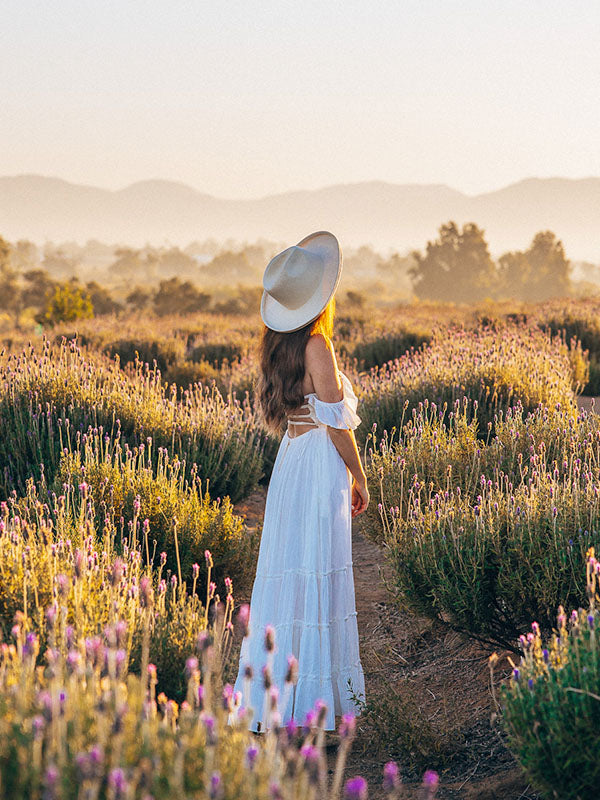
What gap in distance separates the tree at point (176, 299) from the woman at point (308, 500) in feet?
107

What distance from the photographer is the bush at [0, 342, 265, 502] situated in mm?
6285

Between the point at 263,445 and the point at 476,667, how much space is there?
4.15 meters

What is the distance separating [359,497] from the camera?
3.93 metres

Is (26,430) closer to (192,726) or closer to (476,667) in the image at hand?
(476,667)

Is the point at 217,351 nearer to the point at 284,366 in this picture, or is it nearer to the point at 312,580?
the point at 284,366

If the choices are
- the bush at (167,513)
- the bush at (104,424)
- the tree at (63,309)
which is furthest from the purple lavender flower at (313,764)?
the tree at (63,309)

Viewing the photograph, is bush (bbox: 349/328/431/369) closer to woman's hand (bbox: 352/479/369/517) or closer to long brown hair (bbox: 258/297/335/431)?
woman's hand (bbox: 352/479/369/517)

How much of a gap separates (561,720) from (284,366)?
1826 mm

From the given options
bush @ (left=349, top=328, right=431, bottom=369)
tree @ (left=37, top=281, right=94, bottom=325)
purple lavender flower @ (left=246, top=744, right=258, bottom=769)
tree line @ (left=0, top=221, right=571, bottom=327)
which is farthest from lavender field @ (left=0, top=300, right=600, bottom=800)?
tree line @ (left=0, top=221, right=571, bottom=327)

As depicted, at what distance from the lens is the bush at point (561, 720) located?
240 centimetres

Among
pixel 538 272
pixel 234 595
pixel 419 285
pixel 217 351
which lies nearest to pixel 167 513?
pixel 234 595

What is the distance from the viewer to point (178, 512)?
5000 mm

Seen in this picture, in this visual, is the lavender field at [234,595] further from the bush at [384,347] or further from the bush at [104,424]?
the bush at [384,347]

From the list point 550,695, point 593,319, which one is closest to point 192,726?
point 550,695
